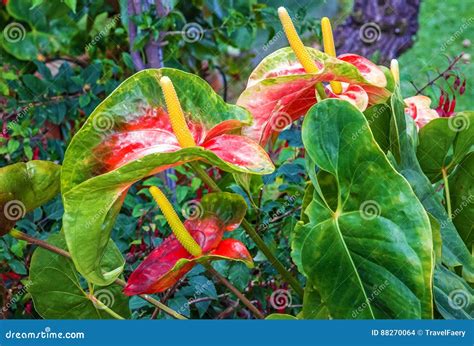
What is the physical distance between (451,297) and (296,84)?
0.95 feet

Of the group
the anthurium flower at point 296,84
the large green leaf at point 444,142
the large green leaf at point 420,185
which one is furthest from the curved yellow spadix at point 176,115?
the large green leaf at point 444,142

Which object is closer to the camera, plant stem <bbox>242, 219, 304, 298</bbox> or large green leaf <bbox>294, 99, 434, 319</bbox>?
large green leaf <bbox>294, 99, 434, 319</bbox>

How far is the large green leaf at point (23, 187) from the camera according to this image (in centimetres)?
92

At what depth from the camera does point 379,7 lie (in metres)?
3.20

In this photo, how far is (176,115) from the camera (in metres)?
0.84

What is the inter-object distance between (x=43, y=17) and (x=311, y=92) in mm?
1180

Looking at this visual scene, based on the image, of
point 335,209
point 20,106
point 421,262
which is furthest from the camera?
point 20,106

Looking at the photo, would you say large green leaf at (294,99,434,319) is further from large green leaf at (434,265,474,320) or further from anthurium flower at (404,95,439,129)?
anthurium flower at (404,95,439,129)

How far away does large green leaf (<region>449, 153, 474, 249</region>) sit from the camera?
103 centimetres

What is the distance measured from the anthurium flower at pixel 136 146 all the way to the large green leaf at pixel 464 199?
0.32m

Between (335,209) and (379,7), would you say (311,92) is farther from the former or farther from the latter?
(379,7)

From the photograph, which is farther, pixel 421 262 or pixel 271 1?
pixel 271 1

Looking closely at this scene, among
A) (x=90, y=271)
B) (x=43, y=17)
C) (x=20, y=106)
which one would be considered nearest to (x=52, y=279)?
(x=90, y=271)

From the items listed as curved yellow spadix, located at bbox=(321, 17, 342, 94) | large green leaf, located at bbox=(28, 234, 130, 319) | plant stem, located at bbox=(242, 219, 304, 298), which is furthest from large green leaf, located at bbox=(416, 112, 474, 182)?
large green leaf, located at bbox=(28, 234, 130, 319)
